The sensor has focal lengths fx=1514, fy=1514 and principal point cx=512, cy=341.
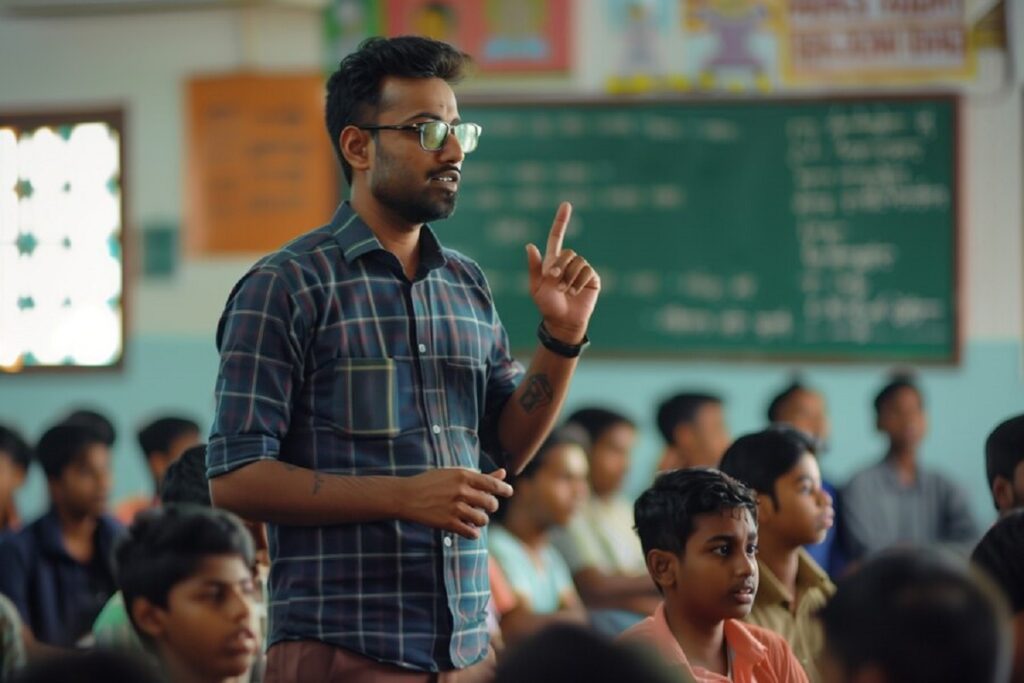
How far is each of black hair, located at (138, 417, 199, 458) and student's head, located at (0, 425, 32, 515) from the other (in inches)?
12.9

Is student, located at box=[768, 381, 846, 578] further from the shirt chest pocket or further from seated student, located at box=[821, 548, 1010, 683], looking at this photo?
seated student, located at box=[821, 548, 1010, 683]

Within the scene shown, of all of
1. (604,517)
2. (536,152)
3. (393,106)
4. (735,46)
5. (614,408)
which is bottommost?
(604,517)

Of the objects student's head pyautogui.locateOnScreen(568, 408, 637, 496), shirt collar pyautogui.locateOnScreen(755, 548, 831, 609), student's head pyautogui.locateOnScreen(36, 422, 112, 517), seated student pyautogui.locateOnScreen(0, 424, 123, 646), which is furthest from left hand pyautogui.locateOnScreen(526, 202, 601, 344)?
student's head pyautogui.locateOnScreen(568, 408, 637, 496)

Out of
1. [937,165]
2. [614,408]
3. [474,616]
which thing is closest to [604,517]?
[614,408]

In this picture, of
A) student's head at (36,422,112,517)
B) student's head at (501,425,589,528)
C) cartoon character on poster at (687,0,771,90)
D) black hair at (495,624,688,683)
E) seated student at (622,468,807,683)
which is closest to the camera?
black hair at (495,624,688,683)

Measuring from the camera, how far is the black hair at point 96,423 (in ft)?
13.1

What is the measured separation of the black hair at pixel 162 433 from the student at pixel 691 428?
60.6 inches

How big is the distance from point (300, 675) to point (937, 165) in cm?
392

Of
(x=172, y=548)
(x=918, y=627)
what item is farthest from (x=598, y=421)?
(x=918, y=627)

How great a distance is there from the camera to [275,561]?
181cm

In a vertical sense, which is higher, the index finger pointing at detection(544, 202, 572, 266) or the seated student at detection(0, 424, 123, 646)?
the index finger pointing at detection(544, 202, 572, 266)

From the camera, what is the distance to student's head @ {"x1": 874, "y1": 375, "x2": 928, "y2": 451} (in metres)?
4.86

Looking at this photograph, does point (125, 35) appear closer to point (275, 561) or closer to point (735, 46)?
point (735, 46)

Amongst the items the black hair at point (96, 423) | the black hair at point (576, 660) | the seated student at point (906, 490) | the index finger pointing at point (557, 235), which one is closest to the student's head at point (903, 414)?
the seated student at point (906, 490)
